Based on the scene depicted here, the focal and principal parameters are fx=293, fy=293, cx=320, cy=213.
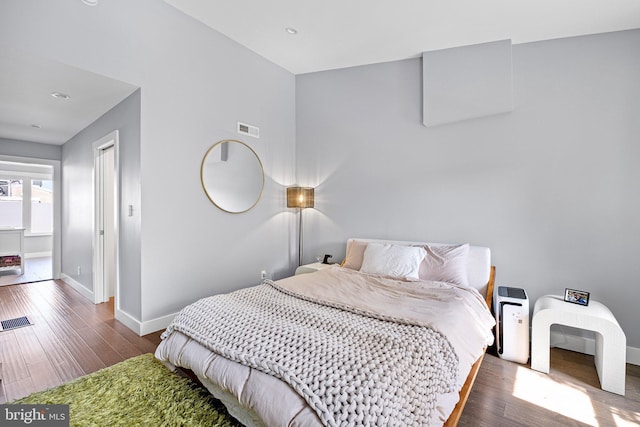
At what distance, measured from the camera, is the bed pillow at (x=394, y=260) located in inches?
114

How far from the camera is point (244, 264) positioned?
3732 mm

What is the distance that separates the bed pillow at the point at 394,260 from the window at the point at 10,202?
839 centimetres

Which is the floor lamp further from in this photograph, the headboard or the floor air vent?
the floor air vent

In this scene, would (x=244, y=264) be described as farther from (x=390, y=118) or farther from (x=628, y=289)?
(x=628, y=289)

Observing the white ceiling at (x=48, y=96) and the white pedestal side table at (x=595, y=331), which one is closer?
the white pedestal side table at (x=595, y=331)

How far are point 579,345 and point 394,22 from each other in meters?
3.41

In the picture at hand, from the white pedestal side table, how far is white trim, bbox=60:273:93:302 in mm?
5028

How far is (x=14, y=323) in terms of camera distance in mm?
3098

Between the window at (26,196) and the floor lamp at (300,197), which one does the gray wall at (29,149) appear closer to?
the window at (26,196)

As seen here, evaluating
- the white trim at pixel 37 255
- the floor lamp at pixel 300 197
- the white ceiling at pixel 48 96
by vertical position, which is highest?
the white ceiling at pixel 48 96

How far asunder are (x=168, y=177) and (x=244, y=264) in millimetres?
1397

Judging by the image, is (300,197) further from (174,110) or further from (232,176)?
(174,110)

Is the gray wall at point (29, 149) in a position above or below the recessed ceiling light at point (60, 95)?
below

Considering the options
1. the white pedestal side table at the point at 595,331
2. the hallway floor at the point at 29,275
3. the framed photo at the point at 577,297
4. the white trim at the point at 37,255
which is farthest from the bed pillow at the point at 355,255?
the white trim at the point at 37,255
